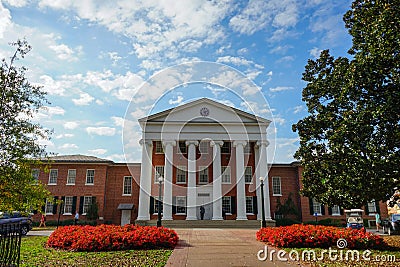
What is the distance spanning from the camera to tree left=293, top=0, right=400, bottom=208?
36.3 feet

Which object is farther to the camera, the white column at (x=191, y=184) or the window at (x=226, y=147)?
the window at (x=226, y=147)

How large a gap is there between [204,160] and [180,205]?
5344 millimetres

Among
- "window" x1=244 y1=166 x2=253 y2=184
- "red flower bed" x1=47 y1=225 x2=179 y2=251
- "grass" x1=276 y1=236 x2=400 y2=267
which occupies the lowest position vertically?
"grass" x1=276 y1=236 x2=400 y2=267

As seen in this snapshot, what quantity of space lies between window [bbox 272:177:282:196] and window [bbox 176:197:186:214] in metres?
10.1

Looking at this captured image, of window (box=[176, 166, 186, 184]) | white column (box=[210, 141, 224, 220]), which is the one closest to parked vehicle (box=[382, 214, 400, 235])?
white column (box=[210, 141, 224, 220])

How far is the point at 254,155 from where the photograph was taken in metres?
32.6

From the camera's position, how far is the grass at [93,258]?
887 centimetres

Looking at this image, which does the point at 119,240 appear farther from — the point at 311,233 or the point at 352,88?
the point at 352,88

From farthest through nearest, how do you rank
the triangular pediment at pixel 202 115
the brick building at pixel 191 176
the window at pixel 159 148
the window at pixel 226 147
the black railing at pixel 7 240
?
the window at pixel 226 147 → the window at pixel 159 148 → the triangular pediment at pixel 202 115 → the brick building at pixel 191 176 → the black railing at pixel 7 240

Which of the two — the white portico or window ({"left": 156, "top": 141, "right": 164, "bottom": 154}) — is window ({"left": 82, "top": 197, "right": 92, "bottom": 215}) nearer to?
the white portico

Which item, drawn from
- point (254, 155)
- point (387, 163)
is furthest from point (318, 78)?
point (254, 155)

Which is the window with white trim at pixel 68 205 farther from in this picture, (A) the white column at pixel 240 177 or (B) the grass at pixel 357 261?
(B) the grass at pixel 357 261

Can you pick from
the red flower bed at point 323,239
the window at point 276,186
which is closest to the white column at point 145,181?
the window at point 276,186

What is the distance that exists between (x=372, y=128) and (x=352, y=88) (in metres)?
1.81
